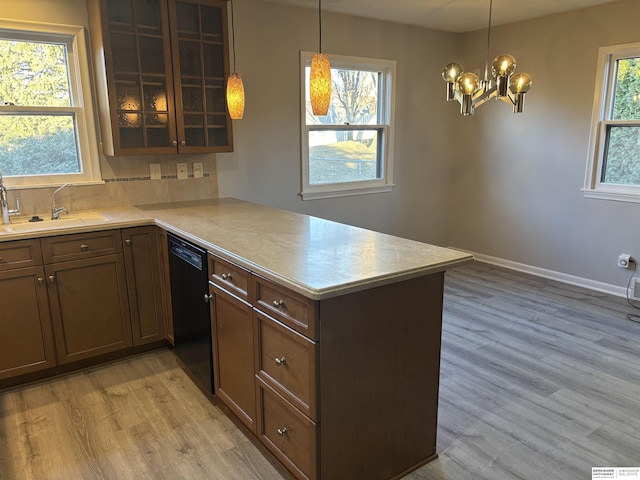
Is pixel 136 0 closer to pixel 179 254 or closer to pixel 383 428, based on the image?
pixel 179 254

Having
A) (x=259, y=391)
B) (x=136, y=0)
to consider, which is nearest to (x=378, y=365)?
(x=259, y=391)

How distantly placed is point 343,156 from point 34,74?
8.38 ft

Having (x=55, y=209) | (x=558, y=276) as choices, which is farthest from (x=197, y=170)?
(x=558, y=276)

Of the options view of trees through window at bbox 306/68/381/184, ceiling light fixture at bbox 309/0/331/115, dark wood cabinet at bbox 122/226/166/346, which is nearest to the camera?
ceiling light fixture at bbox 309/0/331/115

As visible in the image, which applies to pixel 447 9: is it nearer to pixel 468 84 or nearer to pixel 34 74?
pixel 468 84

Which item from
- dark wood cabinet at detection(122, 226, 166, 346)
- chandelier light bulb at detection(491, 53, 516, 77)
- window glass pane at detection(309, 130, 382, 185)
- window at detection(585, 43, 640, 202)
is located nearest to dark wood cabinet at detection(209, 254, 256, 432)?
dark wood cabinet at detection(122, 226, 166, 346)

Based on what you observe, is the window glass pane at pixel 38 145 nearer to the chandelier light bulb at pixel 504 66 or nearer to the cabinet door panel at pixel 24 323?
the cabinet door panel at pixel 24 323

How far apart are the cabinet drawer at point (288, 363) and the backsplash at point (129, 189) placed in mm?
1959

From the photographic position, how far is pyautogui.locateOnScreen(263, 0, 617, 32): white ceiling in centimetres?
380

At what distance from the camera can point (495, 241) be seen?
5.09 meters

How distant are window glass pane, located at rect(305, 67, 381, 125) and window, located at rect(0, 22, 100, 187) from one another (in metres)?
1.82

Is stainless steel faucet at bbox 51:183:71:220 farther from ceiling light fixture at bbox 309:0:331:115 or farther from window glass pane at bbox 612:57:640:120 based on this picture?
window glass pane at bbox 612:57:640:120

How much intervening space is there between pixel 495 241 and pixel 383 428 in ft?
12.0

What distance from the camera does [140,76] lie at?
3041 millimetres
